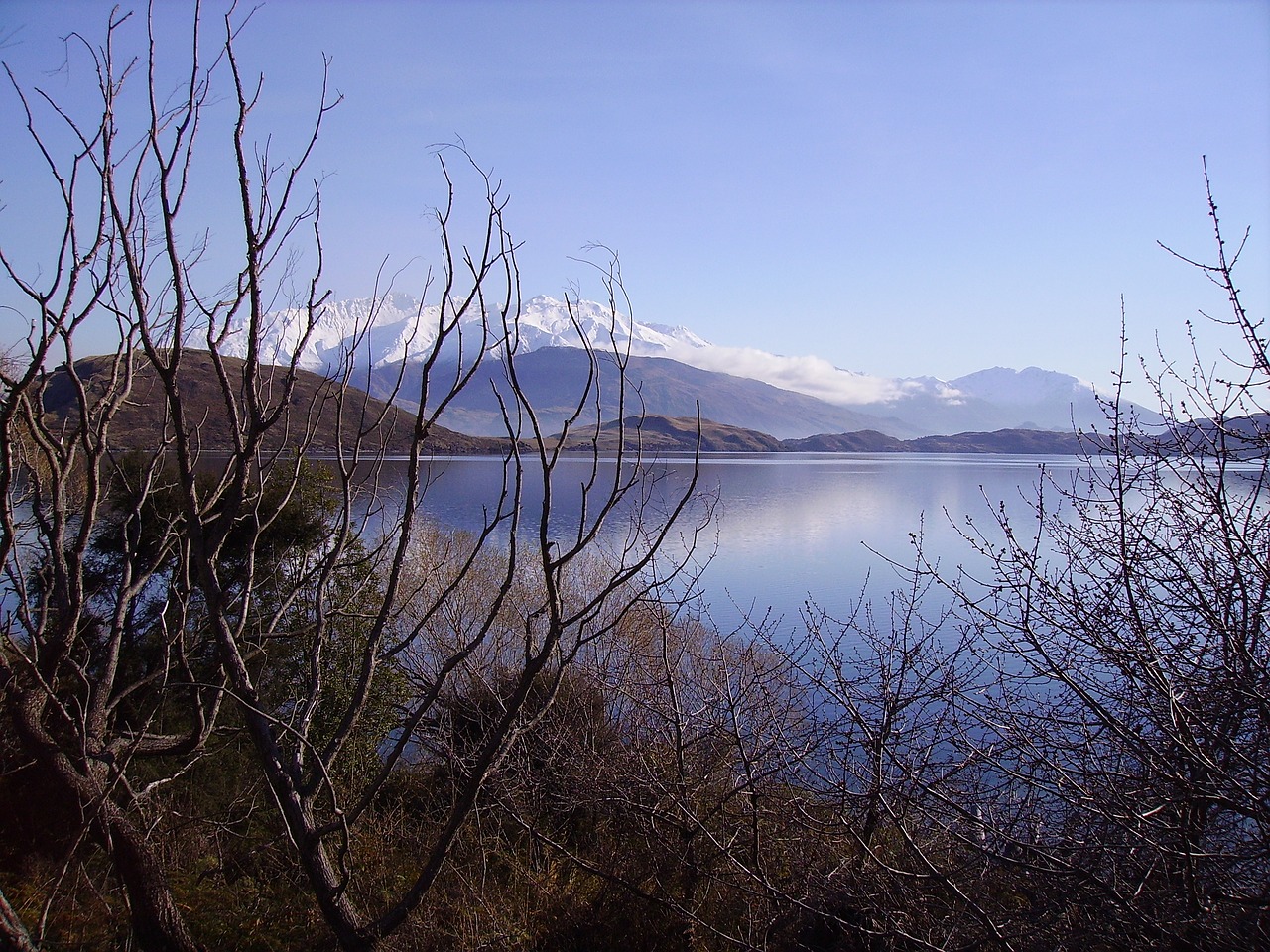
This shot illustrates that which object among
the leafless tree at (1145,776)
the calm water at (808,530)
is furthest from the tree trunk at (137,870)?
the leafless tree at (1145,776)

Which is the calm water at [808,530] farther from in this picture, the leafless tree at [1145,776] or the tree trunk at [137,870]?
the tree trunk at [137,870]

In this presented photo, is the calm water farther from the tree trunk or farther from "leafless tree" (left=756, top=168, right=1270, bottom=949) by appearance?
the tree trunk

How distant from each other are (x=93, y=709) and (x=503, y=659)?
45.4ft

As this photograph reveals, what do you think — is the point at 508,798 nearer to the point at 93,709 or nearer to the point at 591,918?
the point at 591,918

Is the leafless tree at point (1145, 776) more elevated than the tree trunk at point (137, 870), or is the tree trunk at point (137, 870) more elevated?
the leafless tree at point (1145, 776)

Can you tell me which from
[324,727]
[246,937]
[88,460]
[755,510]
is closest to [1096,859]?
[88,460]

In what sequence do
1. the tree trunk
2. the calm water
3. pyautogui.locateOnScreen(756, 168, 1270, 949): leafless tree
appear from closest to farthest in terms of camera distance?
1. pyautogui.locateOnScreen(756, 168, 1270, 949): leafless tree
2. the tree trunk
3. the calm water

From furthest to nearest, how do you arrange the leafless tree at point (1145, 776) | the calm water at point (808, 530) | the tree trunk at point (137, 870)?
the calm water at point (808, 530)
the tree trunk at point (137, 870)
the leafless tree at point (1145, 776)

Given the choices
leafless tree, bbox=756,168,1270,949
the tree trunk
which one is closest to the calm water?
leafless tree, bbox=756,168,1270,949

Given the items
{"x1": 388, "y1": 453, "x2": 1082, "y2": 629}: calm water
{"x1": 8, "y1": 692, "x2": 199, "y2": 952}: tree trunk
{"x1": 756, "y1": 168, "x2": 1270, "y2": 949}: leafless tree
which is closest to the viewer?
{"x1": 756, "y1": 168, "x2": 1270, "y2": 949}: leafless tree

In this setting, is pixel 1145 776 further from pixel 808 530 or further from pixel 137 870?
pixel 808 530

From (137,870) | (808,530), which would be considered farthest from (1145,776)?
A: (808,530)

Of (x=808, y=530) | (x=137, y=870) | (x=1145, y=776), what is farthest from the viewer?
(x=808, y=530)

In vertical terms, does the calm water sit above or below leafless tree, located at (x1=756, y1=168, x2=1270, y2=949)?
below
